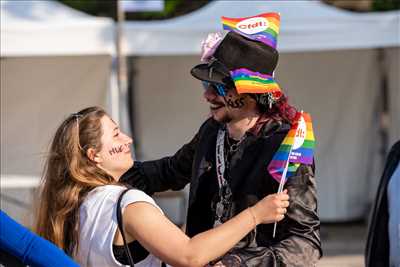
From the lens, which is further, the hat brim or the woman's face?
the hat brim

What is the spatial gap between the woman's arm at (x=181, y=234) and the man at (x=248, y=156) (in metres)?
0.17

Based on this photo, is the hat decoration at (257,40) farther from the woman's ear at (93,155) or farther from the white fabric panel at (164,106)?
the white fabric panel at (164,106)

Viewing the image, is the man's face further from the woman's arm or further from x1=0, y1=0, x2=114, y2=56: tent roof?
x1=0, y1=0, x2=114, y2=56: tent roof

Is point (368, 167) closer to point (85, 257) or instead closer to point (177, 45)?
point (177, 45)

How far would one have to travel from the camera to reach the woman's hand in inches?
84.4

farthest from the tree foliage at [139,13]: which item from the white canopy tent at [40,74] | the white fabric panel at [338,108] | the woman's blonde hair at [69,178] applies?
the woman's blonde hair at [69,178]

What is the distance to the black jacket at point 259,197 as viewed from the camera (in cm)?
228

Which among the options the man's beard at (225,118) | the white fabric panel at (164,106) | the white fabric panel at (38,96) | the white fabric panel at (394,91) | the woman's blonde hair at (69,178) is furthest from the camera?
the white fabric panel at (164,106)

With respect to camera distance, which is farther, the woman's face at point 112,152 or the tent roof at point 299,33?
the tent roof at point 299,33

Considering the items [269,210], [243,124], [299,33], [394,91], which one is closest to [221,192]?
[243,124]

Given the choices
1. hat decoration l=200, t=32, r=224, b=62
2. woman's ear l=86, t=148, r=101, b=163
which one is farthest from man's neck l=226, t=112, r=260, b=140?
woman's ear l=86, t=148, r=101, b=163

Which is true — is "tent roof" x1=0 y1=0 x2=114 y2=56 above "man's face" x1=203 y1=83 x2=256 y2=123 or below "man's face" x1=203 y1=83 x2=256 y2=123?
below

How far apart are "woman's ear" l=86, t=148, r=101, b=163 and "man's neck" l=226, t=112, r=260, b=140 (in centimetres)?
45

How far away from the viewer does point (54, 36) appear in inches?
252
